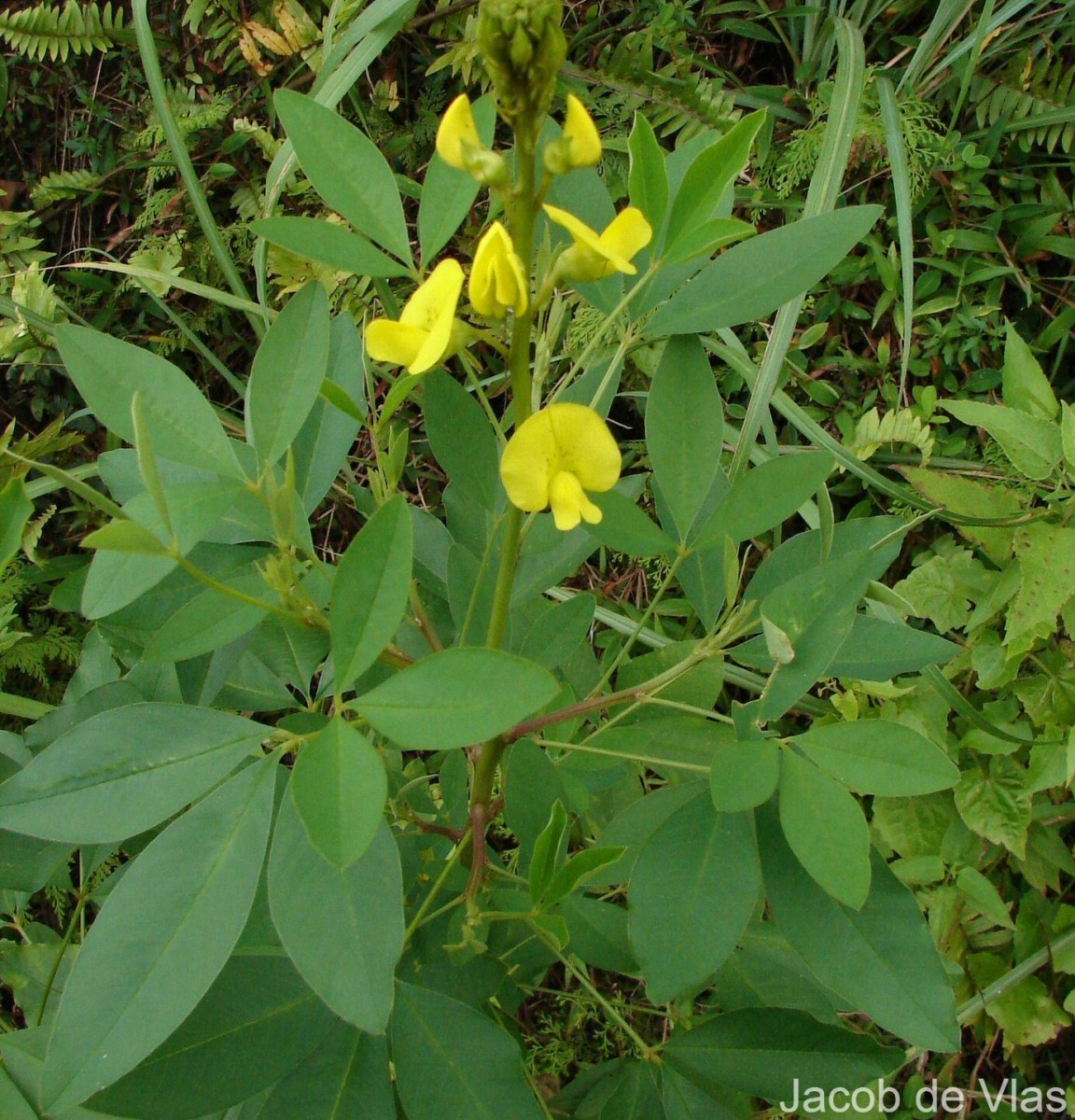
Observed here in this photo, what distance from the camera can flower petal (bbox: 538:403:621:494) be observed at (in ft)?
1.72

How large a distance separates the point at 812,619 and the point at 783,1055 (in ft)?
1.17

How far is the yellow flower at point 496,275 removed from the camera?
1.58 ft

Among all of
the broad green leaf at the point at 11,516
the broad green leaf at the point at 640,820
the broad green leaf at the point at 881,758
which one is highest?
the broad green leaf at the point at 11,516

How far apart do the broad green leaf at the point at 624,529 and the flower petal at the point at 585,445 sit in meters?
0.12

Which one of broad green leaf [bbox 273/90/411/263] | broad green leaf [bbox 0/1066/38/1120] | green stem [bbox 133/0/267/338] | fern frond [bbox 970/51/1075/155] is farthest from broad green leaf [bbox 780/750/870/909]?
fern frond [bbox 970/51/1075/155]

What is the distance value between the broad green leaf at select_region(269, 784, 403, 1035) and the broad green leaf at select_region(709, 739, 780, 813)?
0.64 feet

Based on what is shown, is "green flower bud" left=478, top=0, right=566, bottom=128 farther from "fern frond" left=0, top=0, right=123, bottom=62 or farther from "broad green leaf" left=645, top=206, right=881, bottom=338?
"fern frond" left=0, top=0, right=123, bottom=62

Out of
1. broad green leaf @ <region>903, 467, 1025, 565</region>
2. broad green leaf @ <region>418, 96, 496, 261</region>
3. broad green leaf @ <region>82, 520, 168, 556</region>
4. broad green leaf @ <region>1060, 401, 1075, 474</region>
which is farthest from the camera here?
broad green leaf @ <region>903, 467, 1025, 565</region>

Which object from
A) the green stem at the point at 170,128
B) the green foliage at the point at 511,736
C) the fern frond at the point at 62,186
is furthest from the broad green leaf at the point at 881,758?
the fern frond at the point at 62,186

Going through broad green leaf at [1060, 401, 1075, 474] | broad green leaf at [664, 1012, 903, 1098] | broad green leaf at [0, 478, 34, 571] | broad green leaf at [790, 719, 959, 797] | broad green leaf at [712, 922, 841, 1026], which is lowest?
broad green leaf at [712, 922, 841, 1026]

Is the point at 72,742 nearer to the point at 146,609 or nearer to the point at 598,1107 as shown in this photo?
the point at 146,609

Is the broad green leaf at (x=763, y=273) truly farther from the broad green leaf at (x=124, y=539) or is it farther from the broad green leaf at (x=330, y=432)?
the broad green leaf at (x=124, y=539)

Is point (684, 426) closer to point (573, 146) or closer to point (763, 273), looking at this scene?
point (763, 273)

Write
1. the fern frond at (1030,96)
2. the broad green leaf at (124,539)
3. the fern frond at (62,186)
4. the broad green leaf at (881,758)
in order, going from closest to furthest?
1. the broad green leaf at (124,539)
2. the broad green leaf at (881,758)
3. the fern frond at (1030,96)
4. the fern frond at (62,186)
